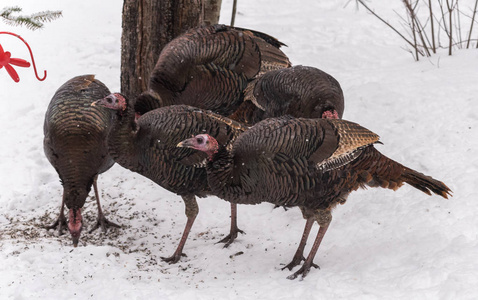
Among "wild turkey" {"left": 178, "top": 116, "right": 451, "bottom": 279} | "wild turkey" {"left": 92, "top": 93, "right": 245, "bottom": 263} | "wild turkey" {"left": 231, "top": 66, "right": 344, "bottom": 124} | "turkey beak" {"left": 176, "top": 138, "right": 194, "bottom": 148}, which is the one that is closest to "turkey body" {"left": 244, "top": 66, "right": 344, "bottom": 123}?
"wild turkey" {"left": 231, "top": 66, "right": 344, "bottom": 124}

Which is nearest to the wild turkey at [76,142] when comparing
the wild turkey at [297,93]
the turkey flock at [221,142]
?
the turkey flock at [221,142]

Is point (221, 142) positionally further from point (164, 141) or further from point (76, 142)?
point (76, 142)

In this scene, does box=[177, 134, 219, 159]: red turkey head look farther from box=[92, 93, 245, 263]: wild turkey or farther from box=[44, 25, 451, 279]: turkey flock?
box=[92, 93, 245, 263]: wild turkey

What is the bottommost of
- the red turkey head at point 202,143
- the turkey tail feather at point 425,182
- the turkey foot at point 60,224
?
the turkey foot at point 60,224

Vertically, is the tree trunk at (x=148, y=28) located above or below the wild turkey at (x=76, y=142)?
above

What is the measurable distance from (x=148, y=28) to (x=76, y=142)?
1881 millimetres

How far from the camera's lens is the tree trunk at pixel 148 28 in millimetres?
6148

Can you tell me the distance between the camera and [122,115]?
466 centimetres

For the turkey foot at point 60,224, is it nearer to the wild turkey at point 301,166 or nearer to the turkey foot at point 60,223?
the turkey foot at point 60,223

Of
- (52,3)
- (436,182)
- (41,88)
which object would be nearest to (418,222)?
(436,182)

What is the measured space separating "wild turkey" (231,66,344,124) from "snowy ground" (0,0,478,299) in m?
0.95

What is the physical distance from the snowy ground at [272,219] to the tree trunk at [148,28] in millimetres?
1159

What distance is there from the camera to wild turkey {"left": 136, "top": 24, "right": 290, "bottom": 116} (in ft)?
18.6

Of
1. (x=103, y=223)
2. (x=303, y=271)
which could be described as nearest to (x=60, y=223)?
(x=103, y=223)
